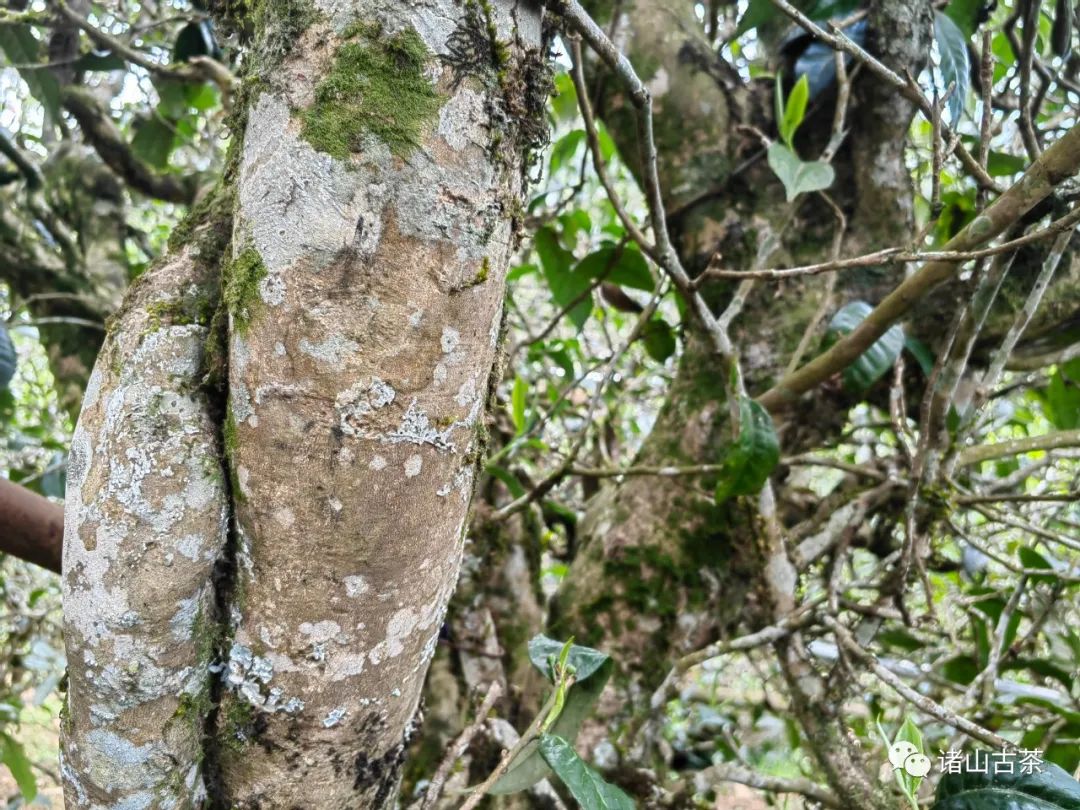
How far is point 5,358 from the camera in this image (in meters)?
1.13

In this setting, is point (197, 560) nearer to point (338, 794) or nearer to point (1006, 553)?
point (338, 794)

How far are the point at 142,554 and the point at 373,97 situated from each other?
0.32 metres

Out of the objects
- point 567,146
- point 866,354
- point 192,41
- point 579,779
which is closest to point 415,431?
point 579,779

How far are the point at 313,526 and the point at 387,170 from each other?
23 centimetres

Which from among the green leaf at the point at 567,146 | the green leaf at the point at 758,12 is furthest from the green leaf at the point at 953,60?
the green leaf at the point at 567,146

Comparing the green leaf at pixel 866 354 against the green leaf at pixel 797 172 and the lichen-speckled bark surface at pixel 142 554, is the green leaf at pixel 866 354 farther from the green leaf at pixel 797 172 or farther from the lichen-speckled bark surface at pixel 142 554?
the lichen-speckled bark surface at pixel 142 554

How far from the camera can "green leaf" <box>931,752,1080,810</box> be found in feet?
1.89

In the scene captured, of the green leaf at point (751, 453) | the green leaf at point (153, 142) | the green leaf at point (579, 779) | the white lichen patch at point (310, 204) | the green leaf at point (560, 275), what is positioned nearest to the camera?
the white lichen patch at point (310, 204)

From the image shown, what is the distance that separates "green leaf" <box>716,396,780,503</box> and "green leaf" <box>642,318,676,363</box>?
16.3 inches

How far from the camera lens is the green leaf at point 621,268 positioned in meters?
1.16

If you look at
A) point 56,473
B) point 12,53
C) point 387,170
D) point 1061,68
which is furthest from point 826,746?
point 12,53

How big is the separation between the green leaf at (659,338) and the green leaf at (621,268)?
88mm

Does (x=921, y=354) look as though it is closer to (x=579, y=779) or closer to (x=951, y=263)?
(x=951, y=263)

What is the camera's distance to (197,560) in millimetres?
505
